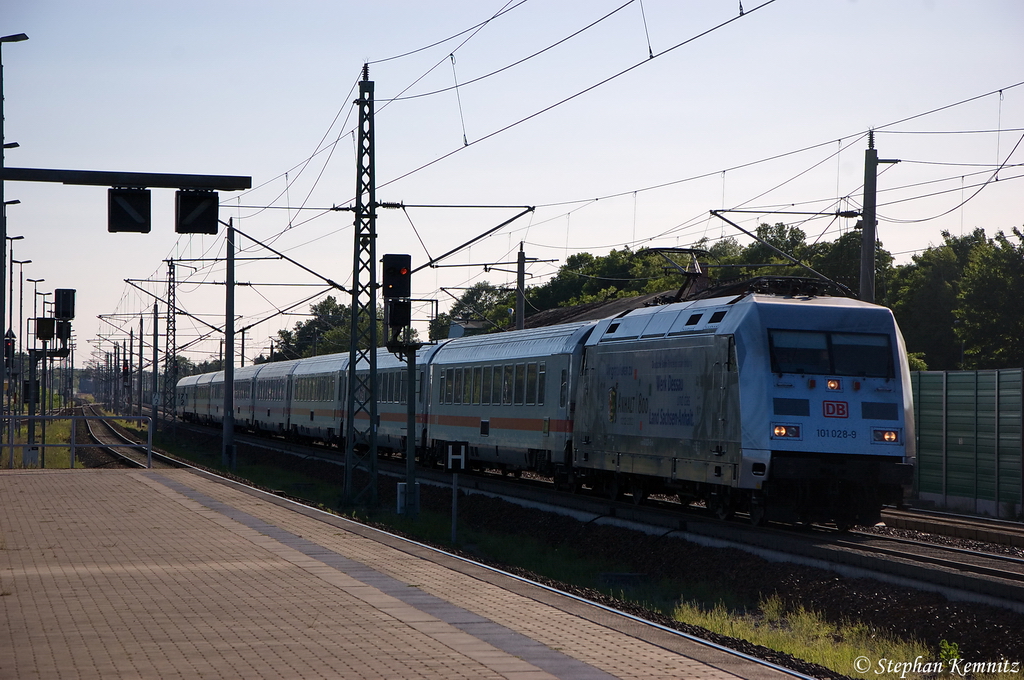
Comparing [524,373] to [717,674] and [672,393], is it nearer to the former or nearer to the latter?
[672,393]

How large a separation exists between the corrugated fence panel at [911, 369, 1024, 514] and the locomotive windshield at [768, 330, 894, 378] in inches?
241

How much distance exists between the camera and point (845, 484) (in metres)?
17.2

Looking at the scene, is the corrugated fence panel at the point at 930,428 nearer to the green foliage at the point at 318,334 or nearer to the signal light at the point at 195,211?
the signal light at the point at 195,211

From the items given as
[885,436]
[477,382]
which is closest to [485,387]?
[477,382]

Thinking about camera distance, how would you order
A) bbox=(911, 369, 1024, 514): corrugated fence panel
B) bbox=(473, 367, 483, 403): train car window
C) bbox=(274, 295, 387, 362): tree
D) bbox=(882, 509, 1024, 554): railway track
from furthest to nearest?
1. bbox=(274, 295, 387, 362): tree
2. bbox=(473, 367, 483, 403): train car window
3. bbox=(911, 369, 1024, 514): corrugated fence panel
4. bbox=(882, 509, 1024, 554): railway track

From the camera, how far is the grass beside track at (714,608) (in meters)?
10.9

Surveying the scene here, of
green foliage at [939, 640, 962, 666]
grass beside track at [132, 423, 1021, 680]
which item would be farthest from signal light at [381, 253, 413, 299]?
green foliage at [939, 640, 962, 666]

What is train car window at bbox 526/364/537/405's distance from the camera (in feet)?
87.9

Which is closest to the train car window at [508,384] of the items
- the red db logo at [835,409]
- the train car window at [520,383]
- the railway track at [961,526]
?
the train car window at [520,383]

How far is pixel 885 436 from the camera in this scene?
1709cm

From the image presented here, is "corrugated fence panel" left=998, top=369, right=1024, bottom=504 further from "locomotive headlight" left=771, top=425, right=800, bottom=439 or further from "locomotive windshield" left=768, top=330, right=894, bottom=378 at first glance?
"locomotive headlight" left=771, top=425, right=800, bottom=439

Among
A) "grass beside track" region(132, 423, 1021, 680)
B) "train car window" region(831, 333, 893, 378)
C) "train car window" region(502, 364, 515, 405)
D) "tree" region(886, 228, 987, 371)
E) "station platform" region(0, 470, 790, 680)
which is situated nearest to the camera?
"station platform" region(0, 470, 790, 680)

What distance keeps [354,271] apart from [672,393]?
8074 mm

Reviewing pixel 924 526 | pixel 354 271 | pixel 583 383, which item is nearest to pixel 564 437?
pixel 583 383
